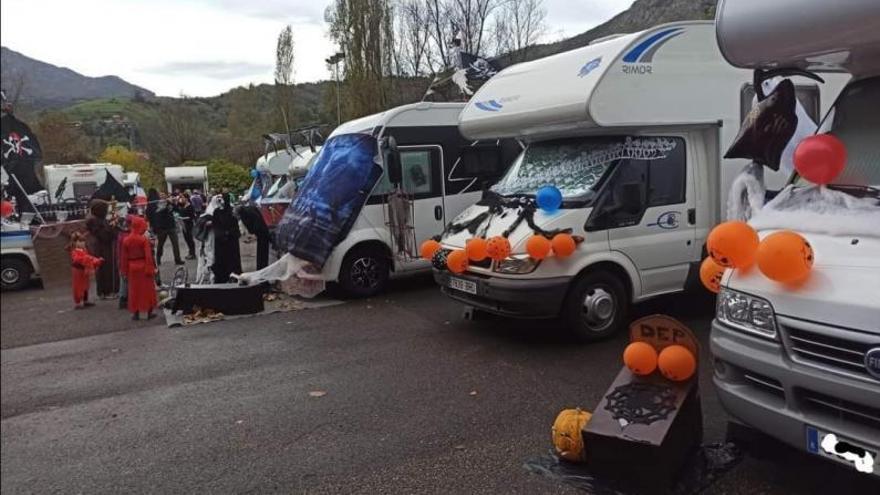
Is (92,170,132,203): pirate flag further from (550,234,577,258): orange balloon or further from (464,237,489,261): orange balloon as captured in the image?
(550,234,577,258): orange balloon

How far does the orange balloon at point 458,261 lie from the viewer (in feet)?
20.7

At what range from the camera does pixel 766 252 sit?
3020 millimetres

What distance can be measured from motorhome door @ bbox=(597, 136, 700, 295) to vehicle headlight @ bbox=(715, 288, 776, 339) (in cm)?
286

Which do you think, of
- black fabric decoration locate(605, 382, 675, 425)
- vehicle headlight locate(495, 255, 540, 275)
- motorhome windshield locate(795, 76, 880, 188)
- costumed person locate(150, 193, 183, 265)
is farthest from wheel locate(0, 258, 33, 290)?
costumed person locate(150, 193, 183, 265)

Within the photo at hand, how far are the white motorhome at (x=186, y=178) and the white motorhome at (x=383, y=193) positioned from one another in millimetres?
25958

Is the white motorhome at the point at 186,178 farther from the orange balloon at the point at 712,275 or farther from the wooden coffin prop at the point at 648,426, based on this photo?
the wooden coffin prop at the point at 648,426

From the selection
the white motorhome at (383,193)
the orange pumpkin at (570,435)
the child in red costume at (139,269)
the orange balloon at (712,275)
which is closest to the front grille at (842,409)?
the orange pumpkin at (570,435)

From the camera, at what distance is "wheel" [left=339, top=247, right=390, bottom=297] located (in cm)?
937

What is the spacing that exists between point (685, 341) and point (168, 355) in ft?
18.4

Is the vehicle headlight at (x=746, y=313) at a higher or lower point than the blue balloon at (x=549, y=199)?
lower

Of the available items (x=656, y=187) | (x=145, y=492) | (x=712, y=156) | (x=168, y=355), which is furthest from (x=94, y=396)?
(x=712, y=156)

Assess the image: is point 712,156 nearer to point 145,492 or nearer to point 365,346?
point 365,346

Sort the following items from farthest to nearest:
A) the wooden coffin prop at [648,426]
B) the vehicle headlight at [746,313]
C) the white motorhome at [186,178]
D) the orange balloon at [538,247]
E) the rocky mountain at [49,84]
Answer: the white motorhome at [186,178]
the orange balloon at [538,247]
the wooden coffin prop at [648,426]
the vehicle headlight at [746,313]
the rocky mountain at [49,84]

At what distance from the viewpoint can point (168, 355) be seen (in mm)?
7000
